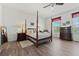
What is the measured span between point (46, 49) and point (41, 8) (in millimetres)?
1094

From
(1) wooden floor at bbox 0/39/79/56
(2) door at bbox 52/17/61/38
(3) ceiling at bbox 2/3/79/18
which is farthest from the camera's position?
(2) door at bbox 52/17/61/38

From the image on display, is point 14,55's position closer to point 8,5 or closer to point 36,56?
point 36,56

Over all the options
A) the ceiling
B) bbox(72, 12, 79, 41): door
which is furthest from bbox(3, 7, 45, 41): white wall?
bbox(72, 12, 79, 41): door

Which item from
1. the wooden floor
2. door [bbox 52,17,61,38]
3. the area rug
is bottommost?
the wooden floor

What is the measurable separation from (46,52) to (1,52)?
1.13 meters

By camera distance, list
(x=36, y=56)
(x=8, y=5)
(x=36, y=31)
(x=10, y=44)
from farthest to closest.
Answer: (x=36, y=31) → (x=10, y=44) → (x=36, y=56) → (x=8, y=5)

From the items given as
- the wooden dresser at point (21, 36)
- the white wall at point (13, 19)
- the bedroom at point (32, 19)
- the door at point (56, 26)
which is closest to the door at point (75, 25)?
the bedroom at point (32, 19)

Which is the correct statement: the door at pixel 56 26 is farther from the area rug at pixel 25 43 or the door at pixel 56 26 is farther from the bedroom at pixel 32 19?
the area rug at pixel 25 43

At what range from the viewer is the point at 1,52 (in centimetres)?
268

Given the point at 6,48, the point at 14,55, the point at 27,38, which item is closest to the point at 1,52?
the point at 6,48

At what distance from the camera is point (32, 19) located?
2873mm

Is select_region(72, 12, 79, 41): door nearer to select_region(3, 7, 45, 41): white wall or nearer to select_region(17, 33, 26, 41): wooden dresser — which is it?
select_region(3, 7, 45, 41): white wall

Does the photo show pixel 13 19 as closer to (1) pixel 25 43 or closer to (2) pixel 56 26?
(1) pixel 25 43

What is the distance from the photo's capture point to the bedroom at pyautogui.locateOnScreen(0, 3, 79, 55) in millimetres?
2537
